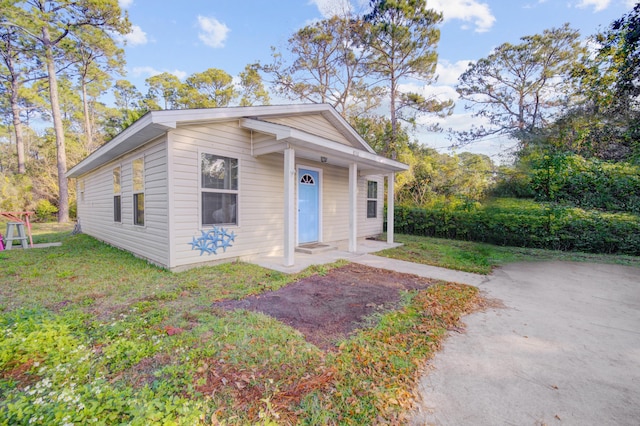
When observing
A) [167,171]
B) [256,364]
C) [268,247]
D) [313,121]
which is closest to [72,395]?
[256,364]

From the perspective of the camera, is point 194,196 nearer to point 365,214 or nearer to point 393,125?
point 365,214

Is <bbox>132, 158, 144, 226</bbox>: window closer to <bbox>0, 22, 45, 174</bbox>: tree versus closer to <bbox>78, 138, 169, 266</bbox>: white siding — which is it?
<bbox>78, 138, 169, 266</bbox>: white siding

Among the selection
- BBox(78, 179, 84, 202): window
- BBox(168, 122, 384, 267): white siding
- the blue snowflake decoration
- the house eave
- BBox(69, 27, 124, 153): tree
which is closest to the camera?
the house eave

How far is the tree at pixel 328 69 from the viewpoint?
1505 cm

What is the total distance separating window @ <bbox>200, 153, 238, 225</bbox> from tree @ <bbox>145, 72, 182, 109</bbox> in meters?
20.7

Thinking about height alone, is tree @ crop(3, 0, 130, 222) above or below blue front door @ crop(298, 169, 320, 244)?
above

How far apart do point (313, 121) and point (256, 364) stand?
6.54 m

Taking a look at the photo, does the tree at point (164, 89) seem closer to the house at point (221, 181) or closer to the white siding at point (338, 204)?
the house at point (221, 181)

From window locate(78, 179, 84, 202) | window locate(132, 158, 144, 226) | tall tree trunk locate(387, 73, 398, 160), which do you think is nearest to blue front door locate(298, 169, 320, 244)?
window locate(132, 158, 144, 226)

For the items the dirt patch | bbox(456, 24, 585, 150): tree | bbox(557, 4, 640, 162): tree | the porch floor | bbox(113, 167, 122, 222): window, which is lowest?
the dirt patch

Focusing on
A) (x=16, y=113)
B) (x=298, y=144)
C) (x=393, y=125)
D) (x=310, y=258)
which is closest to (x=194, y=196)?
(x=298, y=144)

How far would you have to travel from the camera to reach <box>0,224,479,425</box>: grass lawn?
5.50 feet

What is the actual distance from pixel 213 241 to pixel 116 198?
4.06 metres

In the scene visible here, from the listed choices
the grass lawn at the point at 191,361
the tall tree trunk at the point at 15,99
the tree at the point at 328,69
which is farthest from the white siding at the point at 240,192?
the tall tree trunk at the point at 15,99
